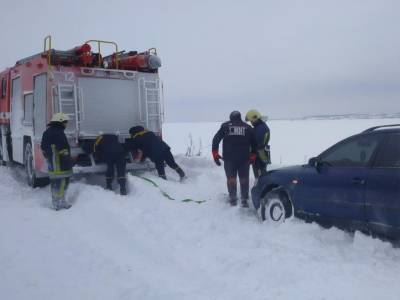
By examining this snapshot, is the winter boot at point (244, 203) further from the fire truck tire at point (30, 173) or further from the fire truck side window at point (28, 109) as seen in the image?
the fire truck side window at point (28, 109)

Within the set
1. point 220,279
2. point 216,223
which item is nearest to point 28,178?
point 216,223

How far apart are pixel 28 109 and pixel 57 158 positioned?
2558 mm

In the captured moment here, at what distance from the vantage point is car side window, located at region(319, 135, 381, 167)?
5.27 metres

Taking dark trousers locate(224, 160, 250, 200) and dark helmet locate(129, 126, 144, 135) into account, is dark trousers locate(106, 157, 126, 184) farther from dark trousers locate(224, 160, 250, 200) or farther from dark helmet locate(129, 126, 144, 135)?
dark trousers locate(224, 160, 250, 200)

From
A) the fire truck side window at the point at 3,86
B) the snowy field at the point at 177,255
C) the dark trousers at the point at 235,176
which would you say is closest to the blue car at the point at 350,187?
the snowy field at the point at 177,255

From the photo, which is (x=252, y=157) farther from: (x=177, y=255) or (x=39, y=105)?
(x=39, y=105)

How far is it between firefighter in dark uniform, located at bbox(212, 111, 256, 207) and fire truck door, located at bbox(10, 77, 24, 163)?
538 centimetres

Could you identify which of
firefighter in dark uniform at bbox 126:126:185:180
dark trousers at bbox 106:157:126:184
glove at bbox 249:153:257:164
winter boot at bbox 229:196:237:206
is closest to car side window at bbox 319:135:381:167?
winter boot at bbox 229:196:237:206

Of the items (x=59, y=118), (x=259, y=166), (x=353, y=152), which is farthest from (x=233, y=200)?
(x=59, y=118)

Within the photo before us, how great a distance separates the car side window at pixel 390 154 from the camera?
193 inches

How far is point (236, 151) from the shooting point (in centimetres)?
763

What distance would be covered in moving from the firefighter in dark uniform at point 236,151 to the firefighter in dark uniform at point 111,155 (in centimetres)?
223

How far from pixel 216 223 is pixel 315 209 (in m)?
1.48

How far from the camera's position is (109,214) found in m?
7.05
